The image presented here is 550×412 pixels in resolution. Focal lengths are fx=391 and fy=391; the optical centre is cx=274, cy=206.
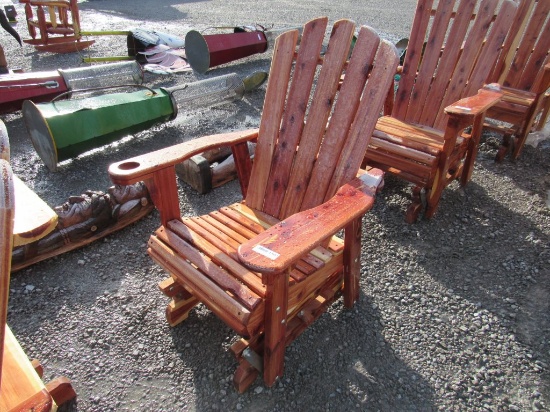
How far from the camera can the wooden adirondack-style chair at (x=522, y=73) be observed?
11.4ft

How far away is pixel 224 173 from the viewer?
3.28 meters

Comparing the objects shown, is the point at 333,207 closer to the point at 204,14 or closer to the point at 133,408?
the point at 133,408

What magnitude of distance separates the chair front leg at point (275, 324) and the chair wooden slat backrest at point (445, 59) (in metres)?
2.28

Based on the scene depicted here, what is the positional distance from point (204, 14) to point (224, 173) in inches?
325

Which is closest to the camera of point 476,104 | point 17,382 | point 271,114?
point 17,382

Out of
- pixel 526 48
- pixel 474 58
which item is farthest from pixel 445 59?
pixel 526 48

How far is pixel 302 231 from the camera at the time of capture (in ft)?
4.42

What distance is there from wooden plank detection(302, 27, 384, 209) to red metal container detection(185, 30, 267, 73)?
4185 mm

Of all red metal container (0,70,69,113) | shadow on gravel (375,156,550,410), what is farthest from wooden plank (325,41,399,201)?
red metal container (0,70,69,113)

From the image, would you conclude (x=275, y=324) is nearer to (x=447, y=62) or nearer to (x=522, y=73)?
(x=447, y=62)

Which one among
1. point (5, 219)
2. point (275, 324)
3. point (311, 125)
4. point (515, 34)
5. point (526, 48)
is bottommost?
point (275, 324)

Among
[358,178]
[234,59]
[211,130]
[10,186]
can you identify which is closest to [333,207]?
[358,178]

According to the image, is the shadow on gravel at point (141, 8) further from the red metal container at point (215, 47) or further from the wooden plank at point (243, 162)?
the wooden plank at point (243, 162)

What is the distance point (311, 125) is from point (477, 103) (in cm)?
129
